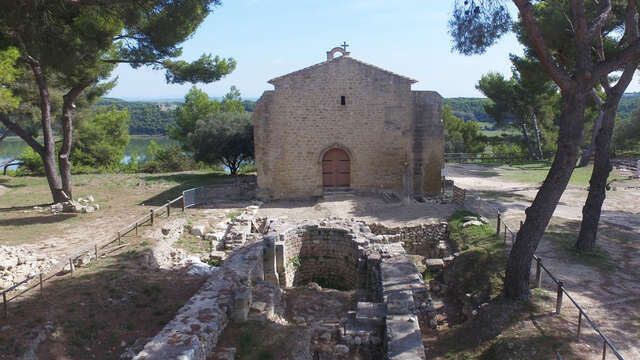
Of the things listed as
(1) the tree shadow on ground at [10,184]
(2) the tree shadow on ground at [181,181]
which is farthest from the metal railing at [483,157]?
(1) the tree shadow on ground at [10,184]

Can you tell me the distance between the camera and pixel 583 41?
7.91 m

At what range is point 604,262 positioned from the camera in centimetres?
1042

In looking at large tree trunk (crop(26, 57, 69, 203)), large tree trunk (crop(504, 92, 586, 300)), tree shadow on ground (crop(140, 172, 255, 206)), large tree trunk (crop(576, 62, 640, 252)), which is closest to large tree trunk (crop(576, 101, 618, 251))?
large tree trunk (crop(576, 62, 640, 252))

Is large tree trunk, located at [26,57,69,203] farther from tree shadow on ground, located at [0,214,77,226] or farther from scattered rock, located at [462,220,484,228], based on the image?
scattered rock, located at [462,220,484,228]

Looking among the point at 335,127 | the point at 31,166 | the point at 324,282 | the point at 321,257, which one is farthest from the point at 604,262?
the point at 31,166

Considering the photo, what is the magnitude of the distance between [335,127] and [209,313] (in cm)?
1277

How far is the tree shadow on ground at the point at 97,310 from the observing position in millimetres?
7004

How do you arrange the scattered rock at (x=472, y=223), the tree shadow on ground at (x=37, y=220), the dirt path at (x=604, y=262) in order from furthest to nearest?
the scattered rock at (x=472, y=223), the tree shadow on ground at (x=37, y=220), the dirt path at (x=604, y=262)

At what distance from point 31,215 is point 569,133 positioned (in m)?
16.2

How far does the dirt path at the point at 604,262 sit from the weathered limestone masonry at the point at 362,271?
271 cm

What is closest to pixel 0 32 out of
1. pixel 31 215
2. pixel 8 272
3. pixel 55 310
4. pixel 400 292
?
pixel 31 215

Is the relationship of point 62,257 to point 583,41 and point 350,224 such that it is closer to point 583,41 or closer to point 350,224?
point 350,224

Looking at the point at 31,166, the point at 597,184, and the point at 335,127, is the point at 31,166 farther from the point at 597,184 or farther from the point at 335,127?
the point at 597,184

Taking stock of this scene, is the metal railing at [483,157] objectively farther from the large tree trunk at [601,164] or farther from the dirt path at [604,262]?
the large tree trunk at [601,164]
